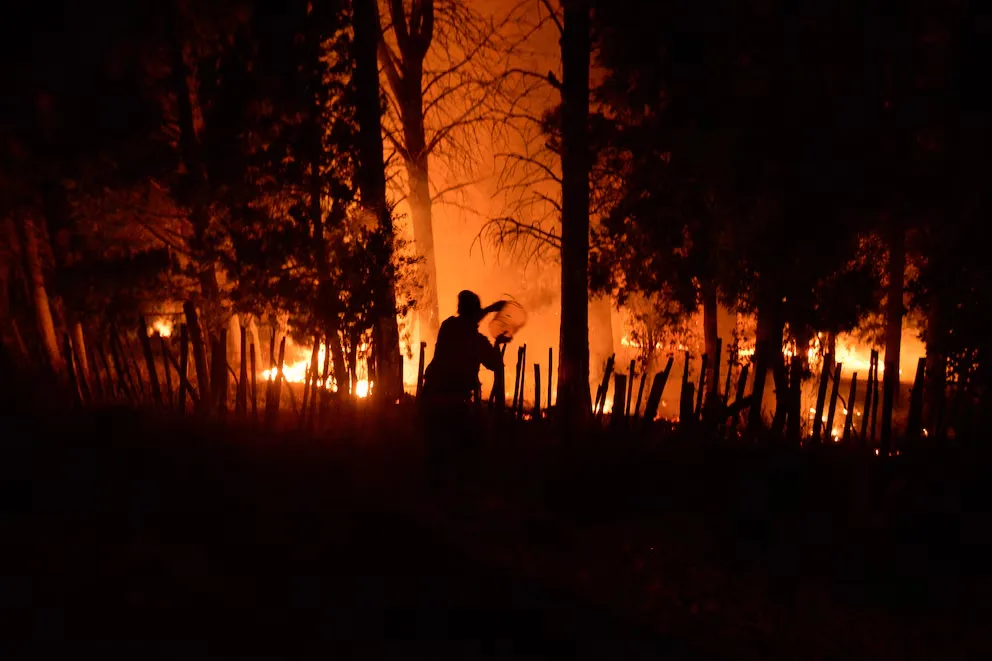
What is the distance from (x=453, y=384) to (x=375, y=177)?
343 centimetres

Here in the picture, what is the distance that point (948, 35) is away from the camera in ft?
25.3

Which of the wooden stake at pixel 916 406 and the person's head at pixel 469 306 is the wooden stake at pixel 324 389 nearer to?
the person's head at pixel 469 306

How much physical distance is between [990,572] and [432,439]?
389 cm

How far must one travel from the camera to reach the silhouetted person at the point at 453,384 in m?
5.93

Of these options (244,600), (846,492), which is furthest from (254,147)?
(846,492)

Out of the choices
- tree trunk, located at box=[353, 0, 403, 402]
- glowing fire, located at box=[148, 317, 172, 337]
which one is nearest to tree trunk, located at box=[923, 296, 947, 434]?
tree trunk, located at box=[353, 0, 403, 402]

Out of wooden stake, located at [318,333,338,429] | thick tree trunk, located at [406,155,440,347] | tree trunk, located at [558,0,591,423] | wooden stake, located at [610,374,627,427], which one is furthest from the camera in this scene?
thick tree trunk, located at [406,155,440,347]

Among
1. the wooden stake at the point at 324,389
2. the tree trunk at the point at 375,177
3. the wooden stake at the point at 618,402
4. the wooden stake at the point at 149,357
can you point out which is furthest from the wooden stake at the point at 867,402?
the wooden stake at the point at 149,357

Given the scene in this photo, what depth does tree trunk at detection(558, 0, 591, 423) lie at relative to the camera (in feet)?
29.1

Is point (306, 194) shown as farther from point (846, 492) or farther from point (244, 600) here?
point (846, 492)

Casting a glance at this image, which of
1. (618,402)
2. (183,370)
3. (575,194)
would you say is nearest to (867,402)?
(618,402)

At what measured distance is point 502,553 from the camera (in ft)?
15.4

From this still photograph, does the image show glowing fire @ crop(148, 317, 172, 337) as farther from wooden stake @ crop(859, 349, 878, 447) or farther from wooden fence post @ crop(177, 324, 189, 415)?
wooden stake @ crop(859, 349, 878, 447)

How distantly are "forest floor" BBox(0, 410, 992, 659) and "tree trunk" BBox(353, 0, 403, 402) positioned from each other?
1.69 m
